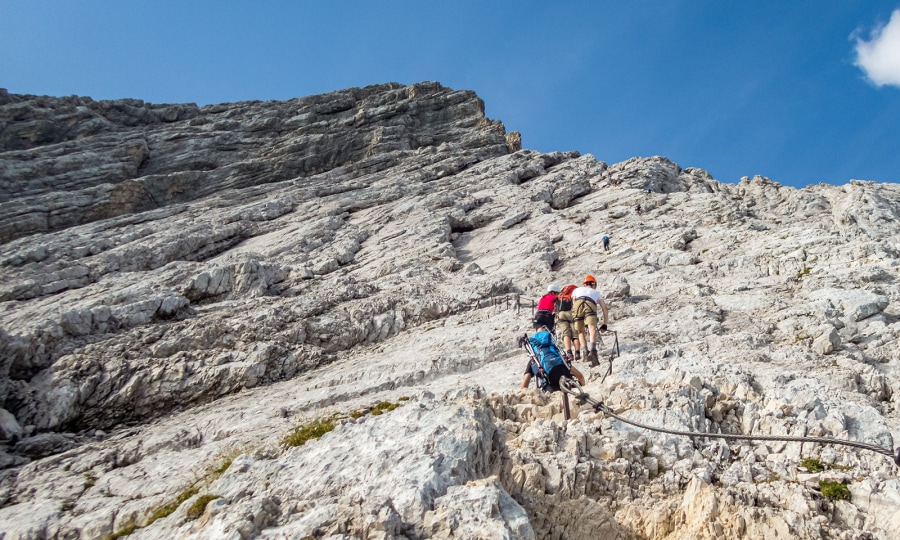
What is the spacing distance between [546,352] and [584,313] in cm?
383

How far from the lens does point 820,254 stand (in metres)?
23.5

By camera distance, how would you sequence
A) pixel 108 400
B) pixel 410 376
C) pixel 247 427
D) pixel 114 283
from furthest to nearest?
1. pixel 114 283
2. pixel 108 400
3. pixel 410 376
4. pixel 247 427

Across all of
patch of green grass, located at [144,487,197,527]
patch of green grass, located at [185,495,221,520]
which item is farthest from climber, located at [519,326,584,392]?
patch of green grass, located at [144,487,197,527]

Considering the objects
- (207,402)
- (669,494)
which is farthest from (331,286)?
(669,494)

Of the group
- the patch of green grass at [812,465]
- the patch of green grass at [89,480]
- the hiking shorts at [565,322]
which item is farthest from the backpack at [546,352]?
the patch of green grass at [89,480]

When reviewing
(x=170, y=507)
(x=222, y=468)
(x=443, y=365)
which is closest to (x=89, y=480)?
(x=222, y=468)

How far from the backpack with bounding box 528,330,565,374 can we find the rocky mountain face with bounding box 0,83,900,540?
761 millimetres

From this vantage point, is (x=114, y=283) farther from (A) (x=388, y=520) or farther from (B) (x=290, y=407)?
(A) (x=388, y=520)

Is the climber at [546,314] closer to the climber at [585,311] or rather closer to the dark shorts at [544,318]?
the dark shorts at [544,318]

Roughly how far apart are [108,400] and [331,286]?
457 inches

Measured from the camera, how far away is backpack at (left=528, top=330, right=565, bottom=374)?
11.9m

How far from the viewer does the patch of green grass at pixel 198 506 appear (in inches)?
328

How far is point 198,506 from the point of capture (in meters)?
8.45

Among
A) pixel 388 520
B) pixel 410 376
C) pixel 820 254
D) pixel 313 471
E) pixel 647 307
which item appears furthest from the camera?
pixel 820 254
